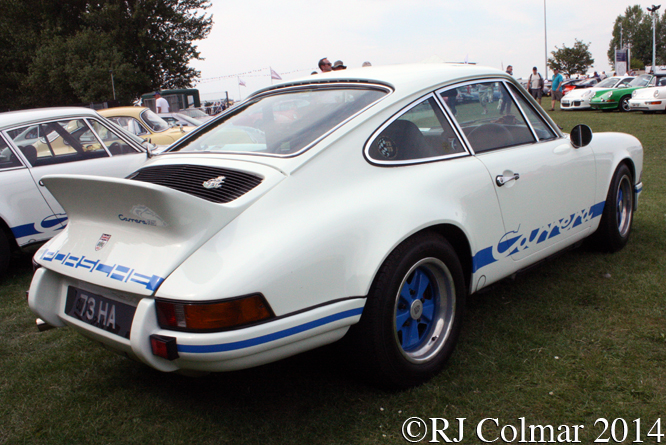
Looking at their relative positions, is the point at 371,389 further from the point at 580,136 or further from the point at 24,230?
the point at 24,230

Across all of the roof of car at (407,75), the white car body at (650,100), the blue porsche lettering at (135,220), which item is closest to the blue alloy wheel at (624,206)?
the roof of car at (407,75)

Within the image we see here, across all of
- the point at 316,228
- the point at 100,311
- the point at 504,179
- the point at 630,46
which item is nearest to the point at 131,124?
the point at 100,311

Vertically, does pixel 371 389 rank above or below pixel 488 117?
below

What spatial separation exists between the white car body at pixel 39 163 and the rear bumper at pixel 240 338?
115 inches

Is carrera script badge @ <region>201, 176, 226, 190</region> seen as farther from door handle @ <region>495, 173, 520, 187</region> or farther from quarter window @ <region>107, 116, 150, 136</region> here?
quarter window @ <region>107, 116, 150, 136</region>

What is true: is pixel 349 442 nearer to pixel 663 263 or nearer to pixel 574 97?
pixel 663 263

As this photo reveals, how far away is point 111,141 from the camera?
523cm

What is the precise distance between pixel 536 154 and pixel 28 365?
10.0 feet

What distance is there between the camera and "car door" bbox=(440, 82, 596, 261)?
9.36ft

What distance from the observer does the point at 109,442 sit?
7.18ft

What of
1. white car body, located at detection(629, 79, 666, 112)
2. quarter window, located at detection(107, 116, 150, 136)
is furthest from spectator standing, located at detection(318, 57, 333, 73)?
white car body, located at detection(629, 79, 666, 112)

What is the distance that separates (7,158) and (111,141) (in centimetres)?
93

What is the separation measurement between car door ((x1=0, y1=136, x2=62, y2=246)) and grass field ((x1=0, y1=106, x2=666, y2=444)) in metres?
1.44

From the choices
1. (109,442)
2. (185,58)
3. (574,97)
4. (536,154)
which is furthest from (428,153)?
(185,58)
